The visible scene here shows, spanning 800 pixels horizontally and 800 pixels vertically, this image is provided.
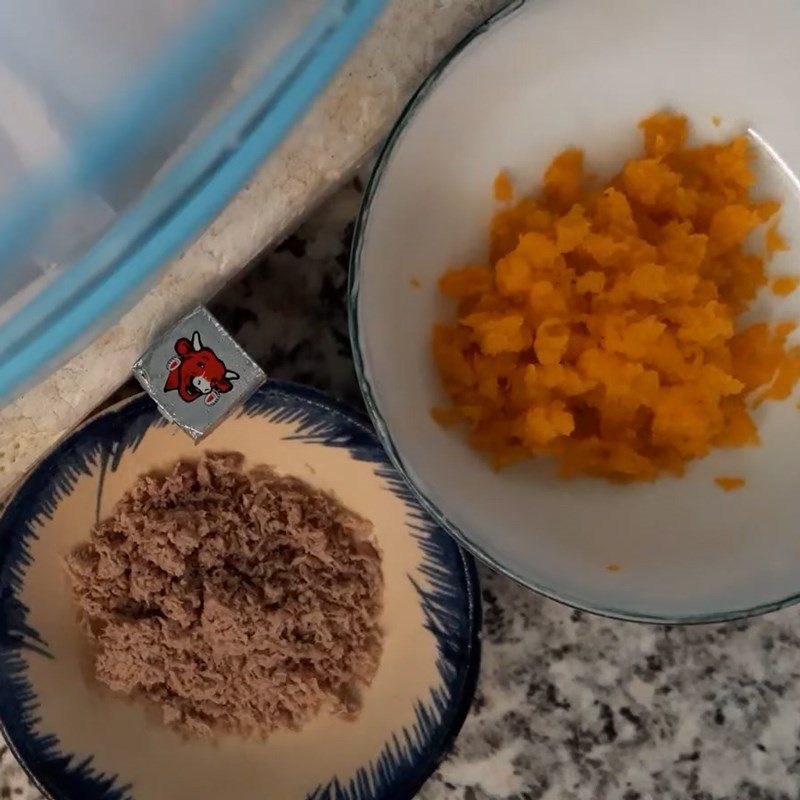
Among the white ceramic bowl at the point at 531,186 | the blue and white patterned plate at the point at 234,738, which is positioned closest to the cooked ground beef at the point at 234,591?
the blue and white patterned plate at the point at 234,738

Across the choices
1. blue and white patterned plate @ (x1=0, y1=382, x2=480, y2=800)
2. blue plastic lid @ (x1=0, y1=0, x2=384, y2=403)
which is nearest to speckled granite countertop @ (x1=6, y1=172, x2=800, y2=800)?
blue and white patterned plate @ (x1=0, y1=382, x2=480, y2=800)

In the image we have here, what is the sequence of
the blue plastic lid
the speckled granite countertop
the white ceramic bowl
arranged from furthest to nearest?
the speckled granite countertop, the white ceramic bowl, the blue plastic lid

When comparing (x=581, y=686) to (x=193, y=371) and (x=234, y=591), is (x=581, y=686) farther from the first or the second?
(x=193, y=371)

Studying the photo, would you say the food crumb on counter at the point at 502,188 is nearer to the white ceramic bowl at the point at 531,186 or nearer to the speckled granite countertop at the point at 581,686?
the white ceramic bowl at the point at 531,186

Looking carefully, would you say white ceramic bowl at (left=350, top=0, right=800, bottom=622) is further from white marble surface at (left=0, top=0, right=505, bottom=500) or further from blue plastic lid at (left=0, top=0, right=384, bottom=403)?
blue plastic lid at (left=0, top=0, right=384, bottom=403)

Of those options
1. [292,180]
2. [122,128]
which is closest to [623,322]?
[292,180]

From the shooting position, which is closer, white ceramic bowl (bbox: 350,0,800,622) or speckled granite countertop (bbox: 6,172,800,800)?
white ceramic bowl (bbox: 350,0,800,622)

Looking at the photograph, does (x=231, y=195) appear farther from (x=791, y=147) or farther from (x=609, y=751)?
(x=609, y=751)
